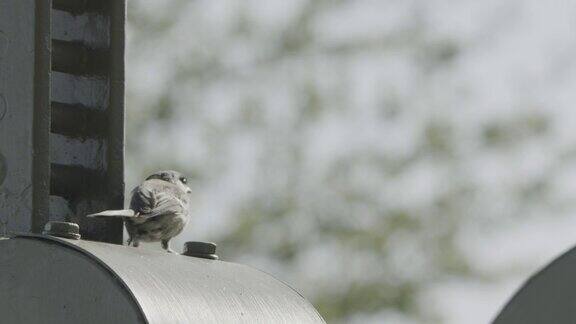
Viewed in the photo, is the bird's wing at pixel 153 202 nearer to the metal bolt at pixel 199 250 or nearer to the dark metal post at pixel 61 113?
the dark metal post at pixel 61 113

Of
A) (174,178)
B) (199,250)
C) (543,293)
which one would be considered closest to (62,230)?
(199,250)

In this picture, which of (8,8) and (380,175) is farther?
(380,175)

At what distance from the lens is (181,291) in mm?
4152

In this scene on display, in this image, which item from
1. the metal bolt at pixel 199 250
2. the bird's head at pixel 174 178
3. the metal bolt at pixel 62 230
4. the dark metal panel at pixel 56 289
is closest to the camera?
the dark metal panel at pixel 56 289

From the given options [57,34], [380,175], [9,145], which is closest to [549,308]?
[9,145]

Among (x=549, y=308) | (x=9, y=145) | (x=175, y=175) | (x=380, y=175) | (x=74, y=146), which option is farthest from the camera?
(x=380, y=175)

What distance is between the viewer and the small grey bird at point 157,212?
18.5 ft

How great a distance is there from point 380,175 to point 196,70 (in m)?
1.81

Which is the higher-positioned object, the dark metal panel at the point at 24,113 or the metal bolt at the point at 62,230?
the dark metal panel at the point at 24,113

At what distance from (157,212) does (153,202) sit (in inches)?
1.6

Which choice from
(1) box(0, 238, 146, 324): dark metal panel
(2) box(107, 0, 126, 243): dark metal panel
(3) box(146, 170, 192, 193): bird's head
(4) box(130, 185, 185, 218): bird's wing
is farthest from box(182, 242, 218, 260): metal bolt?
(3) box(146, 170, 192, 193): bird's head

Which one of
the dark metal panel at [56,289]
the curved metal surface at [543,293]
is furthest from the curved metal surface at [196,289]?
the curved metal surface at [543,293]

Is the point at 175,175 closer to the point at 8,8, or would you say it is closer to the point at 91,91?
the point at 91,91

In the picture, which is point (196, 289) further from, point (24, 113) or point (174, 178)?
point (174, 178)
